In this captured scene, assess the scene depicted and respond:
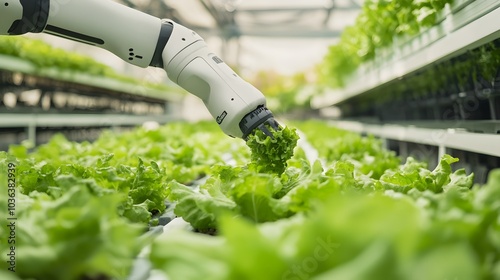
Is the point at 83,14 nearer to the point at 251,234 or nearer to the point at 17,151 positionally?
the point at 17,151

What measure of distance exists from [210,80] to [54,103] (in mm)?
4164

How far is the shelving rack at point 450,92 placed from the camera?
5.77ft

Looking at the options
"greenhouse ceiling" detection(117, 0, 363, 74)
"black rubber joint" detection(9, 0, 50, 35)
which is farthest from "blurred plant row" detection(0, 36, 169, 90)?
"black rubber joint" detection(9, 0, 50, 35)

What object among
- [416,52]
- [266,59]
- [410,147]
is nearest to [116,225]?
[416,52]

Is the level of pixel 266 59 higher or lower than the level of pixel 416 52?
lower

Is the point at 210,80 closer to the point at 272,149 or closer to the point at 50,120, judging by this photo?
the point at 272,149

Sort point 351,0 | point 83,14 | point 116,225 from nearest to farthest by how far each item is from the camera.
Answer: point 116,225, point 83,14, point 351,0

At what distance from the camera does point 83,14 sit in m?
1.49

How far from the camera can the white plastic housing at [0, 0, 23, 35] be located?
1387 mm

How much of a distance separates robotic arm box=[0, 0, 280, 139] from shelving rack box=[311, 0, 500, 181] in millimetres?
875

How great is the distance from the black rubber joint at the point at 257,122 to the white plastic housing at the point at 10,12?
0.77 m

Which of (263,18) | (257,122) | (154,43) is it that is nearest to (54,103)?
(154,43)

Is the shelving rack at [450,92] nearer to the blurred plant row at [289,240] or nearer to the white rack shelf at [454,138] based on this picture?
the white rack shelf at [454,138]

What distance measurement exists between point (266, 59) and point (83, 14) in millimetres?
15635
